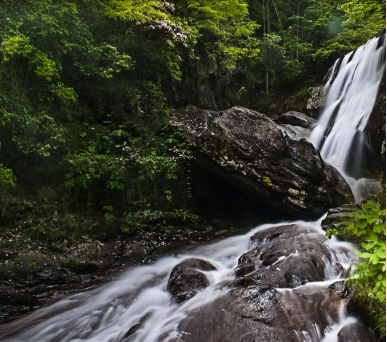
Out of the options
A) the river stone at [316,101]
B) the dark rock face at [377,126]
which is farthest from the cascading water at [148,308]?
the river stone at [316,101]

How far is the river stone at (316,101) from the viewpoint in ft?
40.4

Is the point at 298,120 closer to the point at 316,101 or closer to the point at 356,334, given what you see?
the point at 316,101

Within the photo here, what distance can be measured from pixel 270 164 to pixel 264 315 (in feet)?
15.1

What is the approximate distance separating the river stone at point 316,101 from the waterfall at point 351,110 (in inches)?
21.6

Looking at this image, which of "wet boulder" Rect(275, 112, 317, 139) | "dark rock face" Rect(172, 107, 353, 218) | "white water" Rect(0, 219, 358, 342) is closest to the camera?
"white water" Rect(0, 219, 358, 342)

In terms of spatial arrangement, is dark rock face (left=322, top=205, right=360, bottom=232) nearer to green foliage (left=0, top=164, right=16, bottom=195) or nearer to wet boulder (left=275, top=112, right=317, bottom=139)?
wet boulder (left=275, top=112, right=317, bottom=139)

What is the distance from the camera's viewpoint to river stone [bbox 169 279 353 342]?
323 cm

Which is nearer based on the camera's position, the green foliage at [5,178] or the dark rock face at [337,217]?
the green foliage at [5,178]

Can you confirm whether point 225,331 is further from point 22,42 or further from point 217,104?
point 217,104

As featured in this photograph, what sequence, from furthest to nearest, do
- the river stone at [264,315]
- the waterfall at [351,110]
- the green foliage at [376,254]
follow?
the waterfall at [351,110] < the river stone at [264,315] < the green foliage at [376,254]

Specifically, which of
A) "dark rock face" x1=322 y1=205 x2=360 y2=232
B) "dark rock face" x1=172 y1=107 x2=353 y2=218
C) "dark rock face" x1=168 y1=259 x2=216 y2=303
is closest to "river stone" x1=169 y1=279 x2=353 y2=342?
"dark rock face" x1=168 y1=259 x2=216 y2=303

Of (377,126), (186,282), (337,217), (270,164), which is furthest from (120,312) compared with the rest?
(377,126)

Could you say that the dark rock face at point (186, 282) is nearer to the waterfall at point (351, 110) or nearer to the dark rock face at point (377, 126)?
the dark rock face at point (377, 126)

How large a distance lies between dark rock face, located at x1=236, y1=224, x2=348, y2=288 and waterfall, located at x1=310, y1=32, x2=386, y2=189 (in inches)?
140
